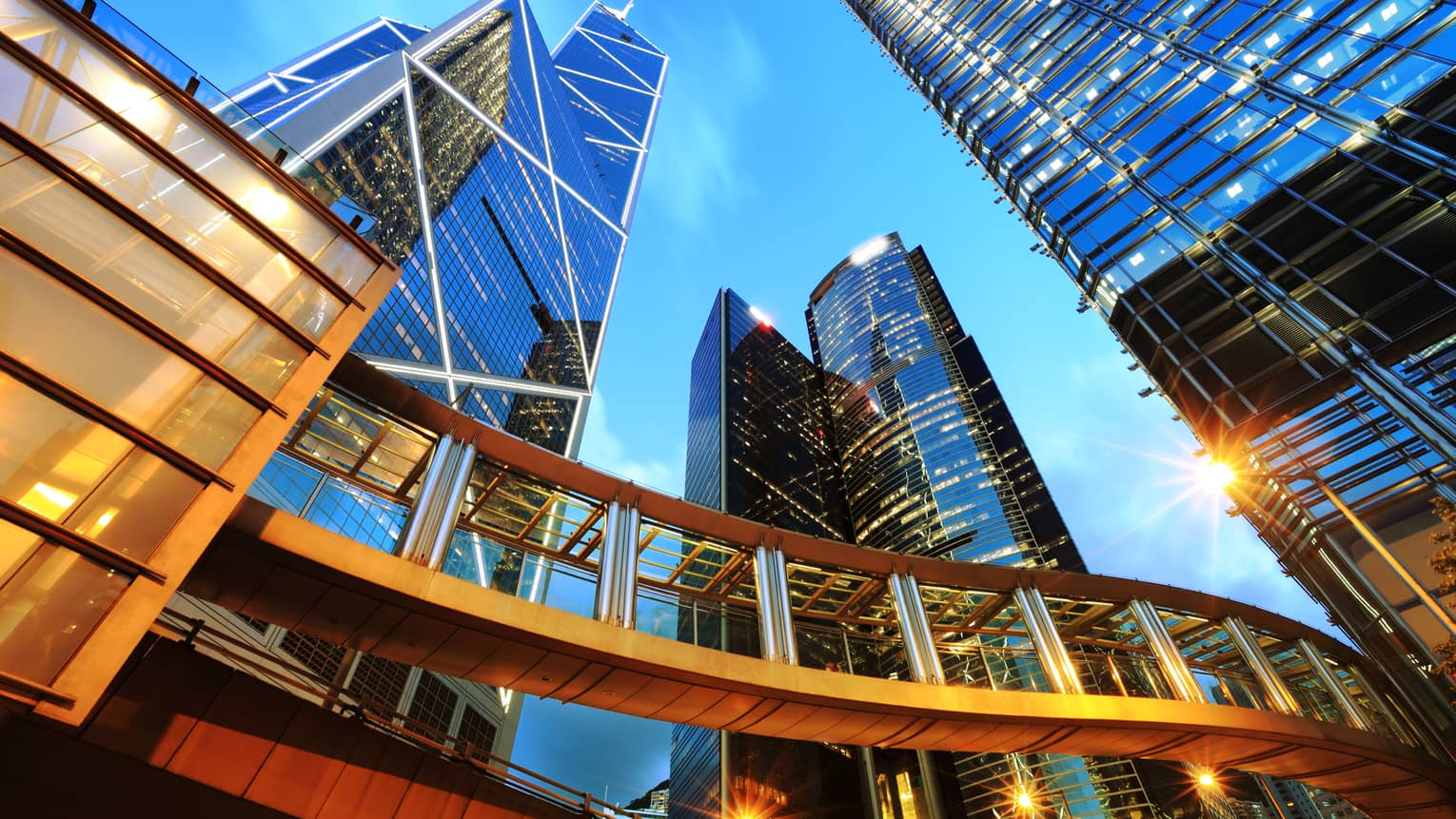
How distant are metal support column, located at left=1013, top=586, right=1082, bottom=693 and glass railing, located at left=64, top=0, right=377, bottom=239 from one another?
2031 centimetres

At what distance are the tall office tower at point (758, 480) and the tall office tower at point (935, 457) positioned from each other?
196 inches

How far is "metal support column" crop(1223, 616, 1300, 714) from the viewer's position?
20.3 meters

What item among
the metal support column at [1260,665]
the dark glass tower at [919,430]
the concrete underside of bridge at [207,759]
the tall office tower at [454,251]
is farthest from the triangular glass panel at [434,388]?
the metal support column at [1260,665]

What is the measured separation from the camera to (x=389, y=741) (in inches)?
408

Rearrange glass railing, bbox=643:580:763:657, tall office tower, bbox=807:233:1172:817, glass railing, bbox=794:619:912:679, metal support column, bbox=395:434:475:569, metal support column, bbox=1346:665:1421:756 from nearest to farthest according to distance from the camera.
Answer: metal support column, bbox=395:434:475:569, glass railing, bbox=643:580:763:657, glass railing, bbox=794:619:912:679, metal support column, bbox=1346:665:1421:756, tall office tower, bbox=807:233:1172:817

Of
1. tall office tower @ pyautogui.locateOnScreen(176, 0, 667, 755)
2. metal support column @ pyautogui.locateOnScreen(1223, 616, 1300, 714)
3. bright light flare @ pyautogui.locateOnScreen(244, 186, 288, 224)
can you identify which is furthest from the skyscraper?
tall office tower @ pyautogui.locateOnScreen(176, 0, 667, 755)

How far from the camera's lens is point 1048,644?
18.8 metres

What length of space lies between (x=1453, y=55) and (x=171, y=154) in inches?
1401

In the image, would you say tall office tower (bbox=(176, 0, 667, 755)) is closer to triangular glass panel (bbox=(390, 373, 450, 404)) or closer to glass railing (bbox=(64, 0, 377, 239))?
triangular glass panel (bbox=(390, 373, 450, 404))

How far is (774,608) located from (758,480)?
83770 millimetres

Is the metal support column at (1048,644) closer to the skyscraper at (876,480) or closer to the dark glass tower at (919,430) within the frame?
the skyscraper at (876,480)

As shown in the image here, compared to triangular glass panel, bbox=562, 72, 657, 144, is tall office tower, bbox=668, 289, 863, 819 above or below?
below

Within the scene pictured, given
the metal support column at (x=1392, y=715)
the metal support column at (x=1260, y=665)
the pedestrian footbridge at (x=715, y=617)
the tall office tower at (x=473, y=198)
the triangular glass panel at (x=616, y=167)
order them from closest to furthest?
the pedestrian footbridge at (x=715, y=617)
the metal support column at (x=1260, y=665)
the metal support column at (x=1392, y=715)
the tall office tower at (x=473, y=198)
the triangular glass panel at (x=616, y=167)

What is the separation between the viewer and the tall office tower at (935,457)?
161 ft
